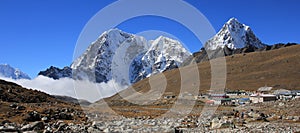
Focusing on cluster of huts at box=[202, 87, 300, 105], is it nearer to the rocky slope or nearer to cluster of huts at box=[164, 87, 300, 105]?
cluster of huts at box=[164, 87, 300, 105]

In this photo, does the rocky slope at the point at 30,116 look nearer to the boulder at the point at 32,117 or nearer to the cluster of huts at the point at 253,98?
the boulder at the point at 32,117

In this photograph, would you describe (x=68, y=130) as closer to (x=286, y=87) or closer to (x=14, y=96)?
(x=14, y=96)

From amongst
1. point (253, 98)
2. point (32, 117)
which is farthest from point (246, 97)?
point (32, 117)

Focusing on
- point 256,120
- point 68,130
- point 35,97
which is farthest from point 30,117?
point 35,97

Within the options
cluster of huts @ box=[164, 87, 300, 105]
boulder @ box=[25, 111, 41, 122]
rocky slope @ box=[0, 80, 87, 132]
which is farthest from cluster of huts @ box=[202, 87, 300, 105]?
boulder @ box=[25, 111, 41, 122]

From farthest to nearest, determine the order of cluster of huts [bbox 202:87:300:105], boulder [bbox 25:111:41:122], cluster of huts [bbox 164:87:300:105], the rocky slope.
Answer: cluster of huts [bbox 164:87:300:105] → cluster of huts [bbox 202:87:300:105] → boulder [bbox 25:111:41:122] → the rocky slope

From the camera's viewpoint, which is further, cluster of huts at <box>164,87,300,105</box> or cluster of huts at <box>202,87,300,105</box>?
cluster of huts at <box>164,87,300,105</box>

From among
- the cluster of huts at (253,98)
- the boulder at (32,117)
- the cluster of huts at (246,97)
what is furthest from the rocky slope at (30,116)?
the cluster of huts at (246,97)

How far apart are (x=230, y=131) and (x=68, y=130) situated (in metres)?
13.9

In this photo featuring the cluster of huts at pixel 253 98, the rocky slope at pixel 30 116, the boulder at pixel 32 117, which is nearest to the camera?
the rocky slope at pixel 30 116

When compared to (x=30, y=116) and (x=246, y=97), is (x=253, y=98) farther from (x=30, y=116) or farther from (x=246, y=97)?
(x=30, y=116)

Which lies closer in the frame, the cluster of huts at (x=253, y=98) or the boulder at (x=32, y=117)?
the boulder at (x=32, y=117)

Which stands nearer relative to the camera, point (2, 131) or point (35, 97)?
point (2, 131)

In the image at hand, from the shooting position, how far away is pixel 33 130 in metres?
26.9
